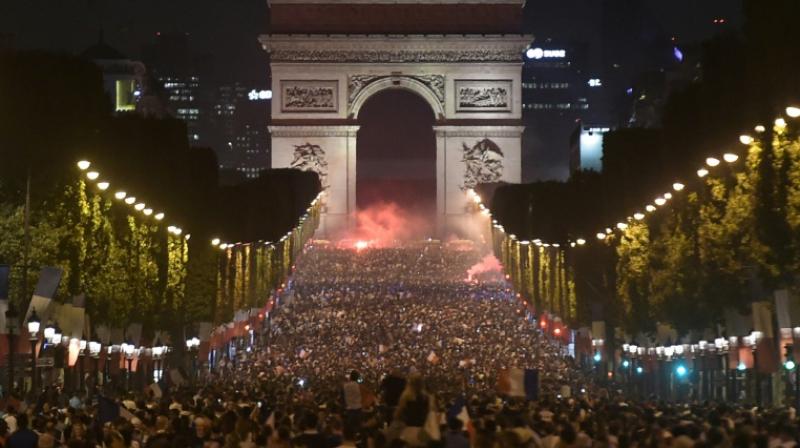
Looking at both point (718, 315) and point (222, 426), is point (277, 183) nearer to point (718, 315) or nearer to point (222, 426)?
point (718, 315)

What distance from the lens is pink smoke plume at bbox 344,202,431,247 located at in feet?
376

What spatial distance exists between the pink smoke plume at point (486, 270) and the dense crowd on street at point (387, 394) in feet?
1.87

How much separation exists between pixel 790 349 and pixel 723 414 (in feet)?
37.2

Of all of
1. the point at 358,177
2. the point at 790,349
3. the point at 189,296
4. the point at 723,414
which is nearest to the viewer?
the point at 723,414

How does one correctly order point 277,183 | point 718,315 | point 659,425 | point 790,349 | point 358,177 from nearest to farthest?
1. point 659,425
2. point 790,349
3. point 718,315
4. point 277,183
5. point 358,177

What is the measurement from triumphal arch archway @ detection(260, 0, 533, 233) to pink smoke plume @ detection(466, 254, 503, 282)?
16341 mm

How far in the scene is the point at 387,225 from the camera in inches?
4697

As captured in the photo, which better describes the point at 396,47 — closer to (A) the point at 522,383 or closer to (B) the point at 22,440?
(A) the point at 522,383

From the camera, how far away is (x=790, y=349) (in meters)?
36.8

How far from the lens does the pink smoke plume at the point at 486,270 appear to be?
A: 9381 cm

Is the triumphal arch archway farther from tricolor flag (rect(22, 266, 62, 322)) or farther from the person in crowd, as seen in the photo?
the person in crowd

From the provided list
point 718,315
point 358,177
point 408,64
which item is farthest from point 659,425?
point 358,177

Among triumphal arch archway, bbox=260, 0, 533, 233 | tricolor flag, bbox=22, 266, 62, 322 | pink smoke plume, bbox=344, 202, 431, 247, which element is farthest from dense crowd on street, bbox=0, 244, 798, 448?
triumphal arch archway, bbox=260, 0, 533, 233

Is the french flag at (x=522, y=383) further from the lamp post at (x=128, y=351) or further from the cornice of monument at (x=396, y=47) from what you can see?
the cornice of monument at (x=396, y=47)
